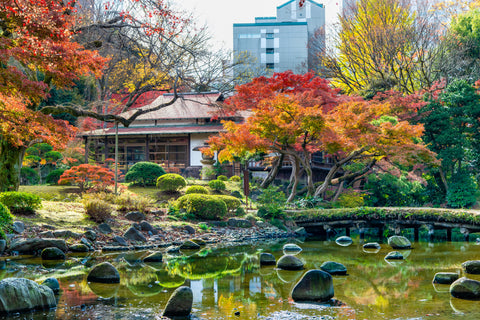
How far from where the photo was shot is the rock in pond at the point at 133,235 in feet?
42.1

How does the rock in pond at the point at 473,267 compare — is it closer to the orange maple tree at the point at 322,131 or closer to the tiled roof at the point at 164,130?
the orange maple tree at the point at 322,131

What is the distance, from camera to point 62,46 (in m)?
10.9

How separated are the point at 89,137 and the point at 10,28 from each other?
17496mm

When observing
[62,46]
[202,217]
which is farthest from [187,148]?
[62,46]

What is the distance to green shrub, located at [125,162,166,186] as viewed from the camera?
22.6m

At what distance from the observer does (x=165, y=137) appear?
30.2m

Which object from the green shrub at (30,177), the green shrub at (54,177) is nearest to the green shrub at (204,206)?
the green shrub at (54,177)

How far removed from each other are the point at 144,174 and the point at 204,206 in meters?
7.28

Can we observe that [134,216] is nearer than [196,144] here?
Yes

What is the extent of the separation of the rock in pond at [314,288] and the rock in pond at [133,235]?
7148 millimetres

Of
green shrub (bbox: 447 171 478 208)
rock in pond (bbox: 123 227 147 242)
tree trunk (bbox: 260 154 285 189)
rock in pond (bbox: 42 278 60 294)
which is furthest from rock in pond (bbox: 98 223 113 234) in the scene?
green shrub (bbox: 447 171 478 208)

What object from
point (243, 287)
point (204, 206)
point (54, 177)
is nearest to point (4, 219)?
point (243, 287)

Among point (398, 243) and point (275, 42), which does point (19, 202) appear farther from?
point (275, 42)

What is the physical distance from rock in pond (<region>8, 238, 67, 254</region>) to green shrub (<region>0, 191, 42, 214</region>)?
2.47 metres
